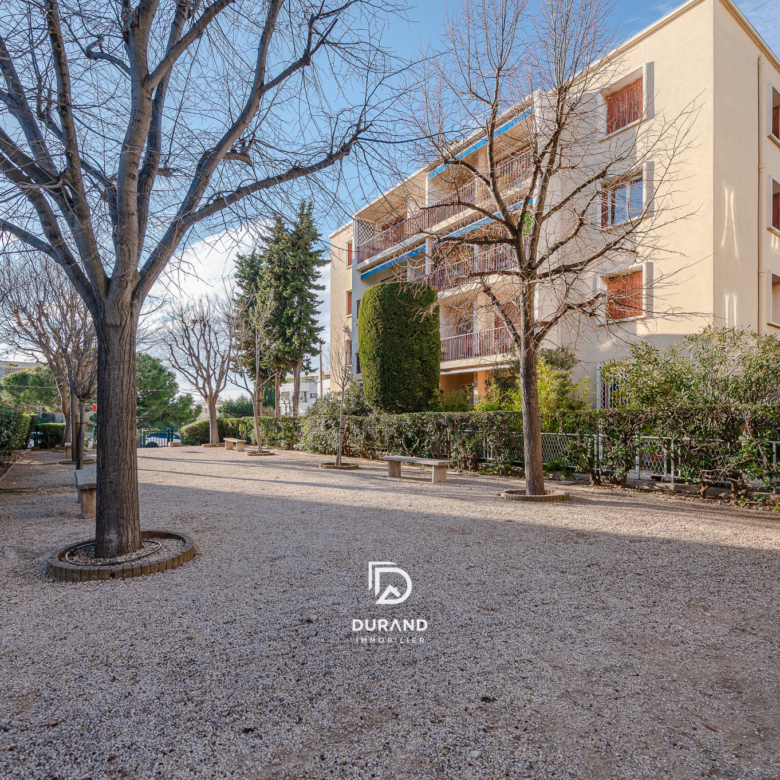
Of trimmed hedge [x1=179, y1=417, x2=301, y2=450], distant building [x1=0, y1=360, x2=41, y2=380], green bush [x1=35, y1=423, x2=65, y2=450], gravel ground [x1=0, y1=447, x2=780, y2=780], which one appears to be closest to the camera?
gravel ground [x1=0, y1=447, x2=780, y2=780]

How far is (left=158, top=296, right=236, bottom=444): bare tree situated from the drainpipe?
→ 17890 mm

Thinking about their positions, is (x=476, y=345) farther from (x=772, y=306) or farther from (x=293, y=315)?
(x=293, y=315)

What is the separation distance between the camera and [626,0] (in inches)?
288

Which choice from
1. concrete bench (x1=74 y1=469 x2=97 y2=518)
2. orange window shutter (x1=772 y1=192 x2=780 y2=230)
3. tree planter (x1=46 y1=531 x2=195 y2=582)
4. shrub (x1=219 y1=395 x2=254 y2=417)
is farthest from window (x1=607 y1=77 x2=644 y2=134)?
shrub (x1=219 y1=395 x2=254 y2=417)

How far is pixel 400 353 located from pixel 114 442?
1081cm

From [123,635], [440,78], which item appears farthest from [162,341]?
[123,635]

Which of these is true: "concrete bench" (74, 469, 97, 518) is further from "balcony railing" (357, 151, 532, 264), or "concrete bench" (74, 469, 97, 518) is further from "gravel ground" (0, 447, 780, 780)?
"balcony railing" (357, 151, 532, 264)

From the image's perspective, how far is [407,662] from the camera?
9.07 ft

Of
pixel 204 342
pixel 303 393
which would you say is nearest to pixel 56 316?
pixel 204 342

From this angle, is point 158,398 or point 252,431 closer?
point 252,431

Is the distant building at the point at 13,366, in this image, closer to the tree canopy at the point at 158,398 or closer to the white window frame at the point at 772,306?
the tree canopy at the point at 158,398

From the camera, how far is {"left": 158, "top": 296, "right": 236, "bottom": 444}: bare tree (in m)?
21.3

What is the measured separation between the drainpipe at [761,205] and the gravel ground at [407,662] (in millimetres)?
9686

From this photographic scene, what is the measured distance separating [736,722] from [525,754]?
102 centimetres
